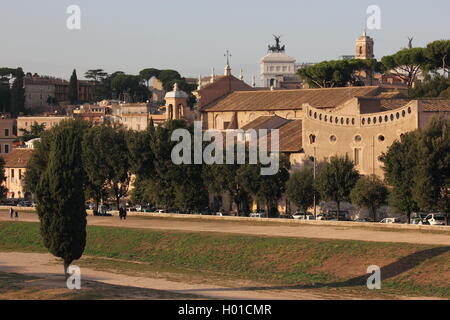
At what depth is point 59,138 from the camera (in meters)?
53.1

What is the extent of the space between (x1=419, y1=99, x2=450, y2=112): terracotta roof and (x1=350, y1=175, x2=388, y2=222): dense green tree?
309 inches

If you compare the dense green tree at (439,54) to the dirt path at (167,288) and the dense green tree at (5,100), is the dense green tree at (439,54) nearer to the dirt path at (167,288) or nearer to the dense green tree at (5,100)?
the dirt path at (167,288)

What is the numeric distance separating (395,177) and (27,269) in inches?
855

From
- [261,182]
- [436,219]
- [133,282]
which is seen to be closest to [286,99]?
[261,182]

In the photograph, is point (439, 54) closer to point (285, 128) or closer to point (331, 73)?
point (331, 73)

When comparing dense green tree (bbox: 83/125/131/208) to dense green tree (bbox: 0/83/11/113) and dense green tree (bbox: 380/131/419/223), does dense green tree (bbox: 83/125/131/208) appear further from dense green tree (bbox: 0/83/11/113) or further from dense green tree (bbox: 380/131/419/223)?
dense green tree (bbox: 0/83/11/113)

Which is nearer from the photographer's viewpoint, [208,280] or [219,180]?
[208,280]

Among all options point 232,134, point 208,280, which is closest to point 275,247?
point 208,280

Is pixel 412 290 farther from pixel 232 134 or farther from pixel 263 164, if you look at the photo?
pixel 232 134

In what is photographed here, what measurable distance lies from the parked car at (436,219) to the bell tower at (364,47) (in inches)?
3554

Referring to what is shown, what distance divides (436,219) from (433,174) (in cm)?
303

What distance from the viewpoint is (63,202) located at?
2058 inches
